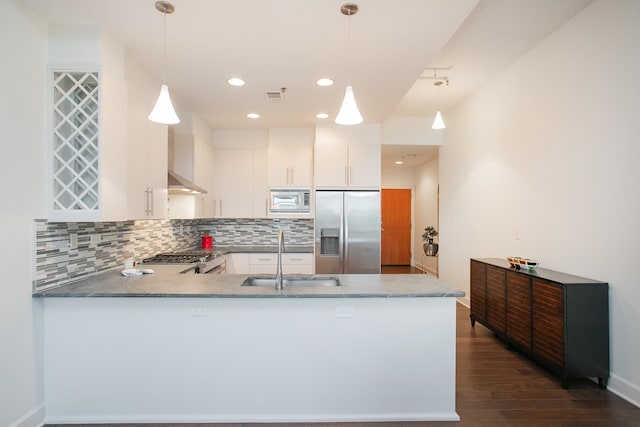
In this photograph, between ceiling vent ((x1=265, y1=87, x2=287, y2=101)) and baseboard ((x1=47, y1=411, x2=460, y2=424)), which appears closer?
baseboard ((x1=47, y1=411, x2=460, y2=424))

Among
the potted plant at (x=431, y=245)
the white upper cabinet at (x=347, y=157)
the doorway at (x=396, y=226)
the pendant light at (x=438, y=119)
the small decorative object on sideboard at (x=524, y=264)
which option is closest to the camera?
the small decorative object on sideboard at (x=524, y=264)

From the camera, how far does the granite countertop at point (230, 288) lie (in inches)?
80.3

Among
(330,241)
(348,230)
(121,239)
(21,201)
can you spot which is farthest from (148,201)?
(348,230)

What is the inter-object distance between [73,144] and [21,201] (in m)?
0.52

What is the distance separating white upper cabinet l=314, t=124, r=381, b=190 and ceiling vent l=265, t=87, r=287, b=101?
1065 millimetres

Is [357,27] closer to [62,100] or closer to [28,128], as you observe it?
[62,100]

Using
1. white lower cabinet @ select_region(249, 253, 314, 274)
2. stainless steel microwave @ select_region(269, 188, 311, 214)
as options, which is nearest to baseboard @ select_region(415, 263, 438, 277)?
white lower cabinet @ select_region(249, 253, 314, 274)

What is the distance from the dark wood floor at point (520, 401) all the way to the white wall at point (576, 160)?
0.24 metres

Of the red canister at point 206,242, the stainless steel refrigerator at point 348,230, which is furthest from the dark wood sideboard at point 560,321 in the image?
the red canister at point 206,242

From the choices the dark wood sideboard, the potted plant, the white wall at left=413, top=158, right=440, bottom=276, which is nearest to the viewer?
the dark wood sideboard

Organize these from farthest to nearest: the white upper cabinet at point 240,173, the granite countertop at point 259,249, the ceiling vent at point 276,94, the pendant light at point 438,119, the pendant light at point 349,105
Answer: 1. the white upper cabinet at point 240,173
2. the granite countertop at point 259,249
3. the pendant light at point 438,119
4. the ceiling vent at point 276,94
5. the pendant light at point 349,105

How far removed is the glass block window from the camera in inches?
85.3

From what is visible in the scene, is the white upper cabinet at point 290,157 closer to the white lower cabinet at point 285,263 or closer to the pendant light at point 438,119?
the white lower cabinet at point 285,263

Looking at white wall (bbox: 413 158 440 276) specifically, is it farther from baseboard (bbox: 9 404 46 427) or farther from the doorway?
baseboard (bbox: 9 404 46 427)
